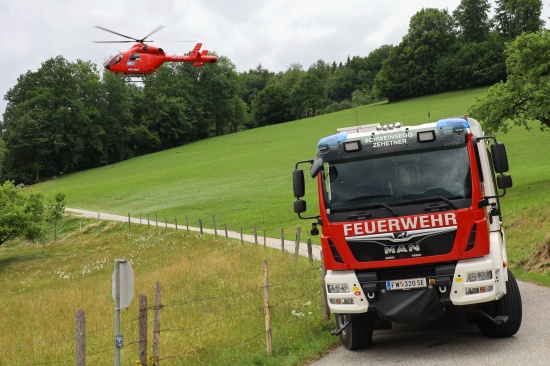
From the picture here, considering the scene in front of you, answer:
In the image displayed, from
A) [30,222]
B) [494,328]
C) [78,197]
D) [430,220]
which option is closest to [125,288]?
[430,220]

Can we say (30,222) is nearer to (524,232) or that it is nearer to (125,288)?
(524,232)

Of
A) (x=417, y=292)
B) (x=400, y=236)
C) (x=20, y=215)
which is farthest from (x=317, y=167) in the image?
(x=20, y=215)

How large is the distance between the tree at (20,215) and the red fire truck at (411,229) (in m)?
39.4

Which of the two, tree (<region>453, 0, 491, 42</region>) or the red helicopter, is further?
tree (<region>453, 0, 491, 42</region>)

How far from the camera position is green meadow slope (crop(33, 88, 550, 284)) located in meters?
32.3

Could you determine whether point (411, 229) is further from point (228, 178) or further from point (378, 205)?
point (228, 178)

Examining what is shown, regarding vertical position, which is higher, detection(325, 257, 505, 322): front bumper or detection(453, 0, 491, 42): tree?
detection(453, 0, 491, 42): tree

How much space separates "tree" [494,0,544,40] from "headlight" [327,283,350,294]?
111 m

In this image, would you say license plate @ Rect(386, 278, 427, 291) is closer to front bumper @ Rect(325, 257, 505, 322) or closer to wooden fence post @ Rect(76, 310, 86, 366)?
front bumper @ Rect(325, 257, 505, 322)

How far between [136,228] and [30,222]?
7694mm

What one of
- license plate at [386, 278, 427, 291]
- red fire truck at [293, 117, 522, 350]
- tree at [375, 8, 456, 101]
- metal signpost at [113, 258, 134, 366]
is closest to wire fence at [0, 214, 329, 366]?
metal signpost at [113, 258, 134, 366]

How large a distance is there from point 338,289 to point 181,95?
120 m

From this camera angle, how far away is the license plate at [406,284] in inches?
380

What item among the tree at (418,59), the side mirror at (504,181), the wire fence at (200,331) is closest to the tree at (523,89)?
the wire fence at (200,331)
